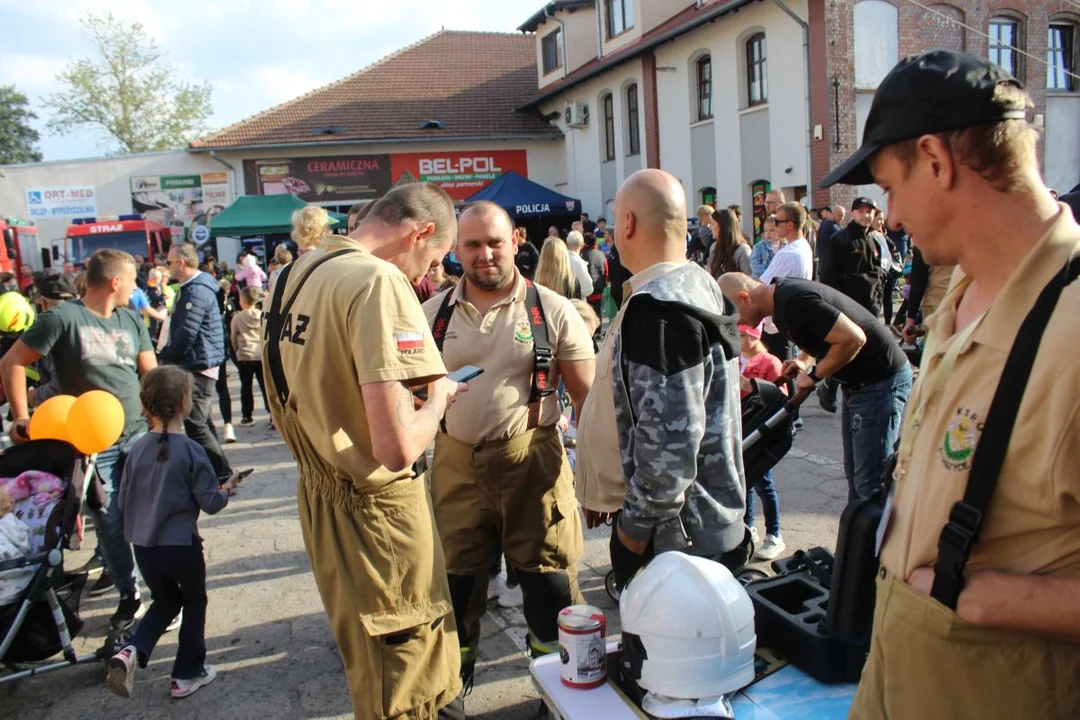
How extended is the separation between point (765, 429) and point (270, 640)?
2666 mm

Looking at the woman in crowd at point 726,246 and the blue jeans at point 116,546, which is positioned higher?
the woman in crowd at point 726,246

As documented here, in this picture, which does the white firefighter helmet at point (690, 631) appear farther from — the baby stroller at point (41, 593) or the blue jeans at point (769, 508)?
the baby stroller at point (41, 593)

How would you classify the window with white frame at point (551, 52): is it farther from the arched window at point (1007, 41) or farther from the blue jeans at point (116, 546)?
the blue jeans at point (116, 546)

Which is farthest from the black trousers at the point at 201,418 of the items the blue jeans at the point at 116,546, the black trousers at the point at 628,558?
the black trousers at the point at 628,558

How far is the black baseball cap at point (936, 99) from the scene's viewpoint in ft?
4.17

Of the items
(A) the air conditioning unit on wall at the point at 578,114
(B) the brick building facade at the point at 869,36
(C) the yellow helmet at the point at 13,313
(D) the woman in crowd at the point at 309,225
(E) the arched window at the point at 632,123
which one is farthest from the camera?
(A) the air conditioning unit on wall at the point at 578,114

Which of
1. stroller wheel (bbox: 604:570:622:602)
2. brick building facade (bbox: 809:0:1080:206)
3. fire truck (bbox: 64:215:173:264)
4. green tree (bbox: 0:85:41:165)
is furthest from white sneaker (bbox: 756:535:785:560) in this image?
green tree (bbox: 0:85:41:165)

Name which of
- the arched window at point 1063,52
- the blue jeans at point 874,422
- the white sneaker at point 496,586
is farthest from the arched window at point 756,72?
the white sneaker at point 496,586

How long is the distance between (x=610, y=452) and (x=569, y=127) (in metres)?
27.2

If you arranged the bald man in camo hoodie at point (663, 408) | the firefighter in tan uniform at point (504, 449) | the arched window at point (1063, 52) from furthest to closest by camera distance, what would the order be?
the arched window at point (1063, 52)
the firefighter in tan uniform at point (504, 449)
the bald man in camo hoodie at point (663, 408)

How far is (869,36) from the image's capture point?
17.1m

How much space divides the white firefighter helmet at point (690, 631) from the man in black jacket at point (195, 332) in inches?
197

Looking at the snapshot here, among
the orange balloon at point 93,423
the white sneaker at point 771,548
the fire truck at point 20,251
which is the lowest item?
the white sneaker at point 771,548

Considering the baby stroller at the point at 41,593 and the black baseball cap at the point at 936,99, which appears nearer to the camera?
the black baseball cap at the point at 936,99
